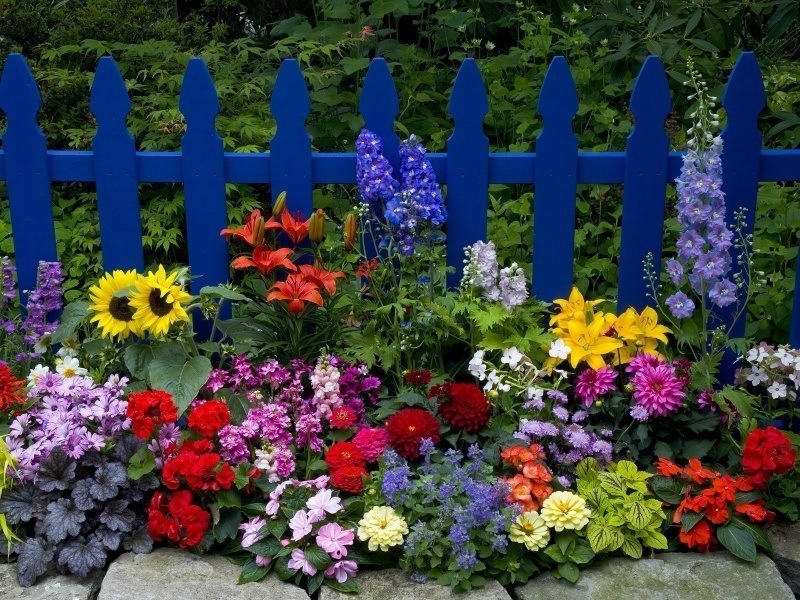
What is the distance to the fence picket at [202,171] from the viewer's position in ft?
11.0

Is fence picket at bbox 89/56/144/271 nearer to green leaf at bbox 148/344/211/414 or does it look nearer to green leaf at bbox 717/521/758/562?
green leaf at bbox 148/344/211/414

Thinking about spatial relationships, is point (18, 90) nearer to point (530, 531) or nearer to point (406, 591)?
point (406, 591)

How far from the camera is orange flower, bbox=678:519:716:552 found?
8.79 feet

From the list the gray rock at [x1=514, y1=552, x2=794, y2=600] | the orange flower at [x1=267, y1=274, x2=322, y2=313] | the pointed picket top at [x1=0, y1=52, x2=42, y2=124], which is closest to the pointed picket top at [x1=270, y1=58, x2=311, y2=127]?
the orange flower at [x1=267, y1=274, x2=322, y2=313]

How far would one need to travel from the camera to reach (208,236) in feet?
11.3

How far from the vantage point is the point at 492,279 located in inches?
126

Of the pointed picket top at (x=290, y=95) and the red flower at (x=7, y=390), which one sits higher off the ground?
the pointed picket top at (x=290, y=95)

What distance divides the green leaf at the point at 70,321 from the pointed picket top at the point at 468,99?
1.46 m

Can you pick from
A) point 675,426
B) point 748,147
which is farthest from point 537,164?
point 675,426

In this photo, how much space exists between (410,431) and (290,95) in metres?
1.32

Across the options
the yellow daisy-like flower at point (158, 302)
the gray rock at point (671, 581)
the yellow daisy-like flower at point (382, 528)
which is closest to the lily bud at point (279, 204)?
the yellow daisy-like flower at point (158, 302)

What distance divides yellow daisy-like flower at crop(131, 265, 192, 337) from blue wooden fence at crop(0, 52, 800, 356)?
51 centimetres

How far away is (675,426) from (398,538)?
3.43 ft

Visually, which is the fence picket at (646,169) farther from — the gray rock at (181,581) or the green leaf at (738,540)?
the gray rock at (181,581)
